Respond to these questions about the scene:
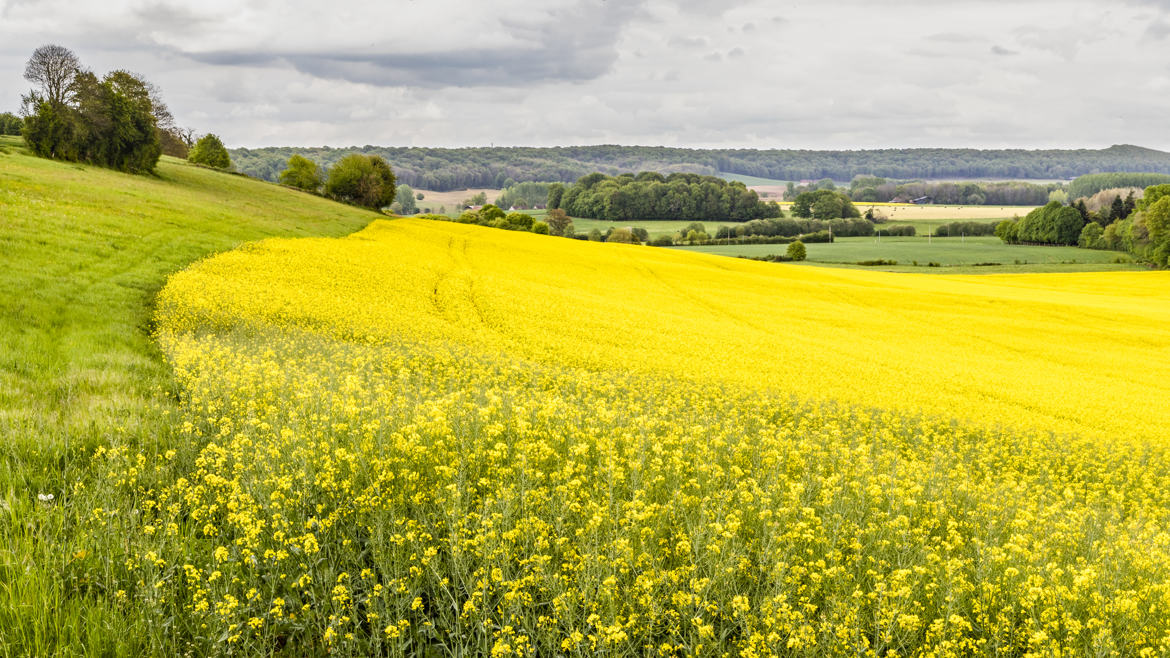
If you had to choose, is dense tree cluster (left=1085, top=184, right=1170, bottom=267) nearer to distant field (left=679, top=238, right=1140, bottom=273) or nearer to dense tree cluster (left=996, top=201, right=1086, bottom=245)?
distant field (left=679, top=238, right=1140, bottom=273)

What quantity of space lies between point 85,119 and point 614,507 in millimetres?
58374

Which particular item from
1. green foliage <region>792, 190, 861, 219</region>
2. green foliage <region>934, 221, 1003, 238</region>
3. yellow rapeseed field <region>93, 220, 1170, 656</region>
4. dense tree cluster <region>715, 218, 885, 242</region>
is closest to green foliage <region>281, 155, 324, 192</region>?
dense tree cluster <region>715, 218, 885, 242</region>

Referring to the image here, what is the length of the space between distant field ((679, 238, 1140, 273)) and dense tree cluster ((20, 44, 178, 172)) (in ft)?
196

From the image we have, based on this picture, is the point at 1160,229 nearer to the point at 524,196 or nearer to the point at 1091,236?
the point at 1091,236

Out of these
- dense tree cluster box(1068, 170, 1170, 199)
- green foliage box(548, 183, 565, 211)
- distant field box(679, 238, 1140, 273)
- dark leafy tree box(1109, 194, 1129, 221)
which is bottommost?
distant field box(679, 238, 1140, 273)

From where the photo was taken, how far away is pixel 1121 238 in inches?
3177

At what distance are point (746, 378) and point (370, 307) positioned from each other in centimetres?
1156

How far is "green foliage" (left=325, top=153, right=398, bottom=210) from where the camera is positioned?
72.6 m

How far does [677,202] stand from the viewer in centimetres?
12319

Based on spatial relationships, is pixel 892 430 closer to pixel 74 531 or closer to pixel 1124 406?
pixel 1124 406

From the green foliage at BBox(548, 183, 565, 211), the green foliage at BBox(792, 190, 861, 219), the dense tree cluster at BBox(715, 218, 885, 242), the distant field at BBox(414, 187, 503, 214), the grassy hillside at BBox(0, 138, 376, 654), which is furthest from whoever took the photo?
the distant field at BBox(414, 187, 503, 214)

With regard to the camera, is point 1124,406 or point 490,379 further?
point 1124,406

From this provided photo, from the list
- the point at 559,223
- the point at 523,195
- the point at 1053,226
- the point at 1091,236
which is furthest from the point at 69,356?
the point at 523,195

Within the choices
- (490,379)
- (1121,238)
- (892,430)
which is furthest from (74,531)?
(1121,238)
